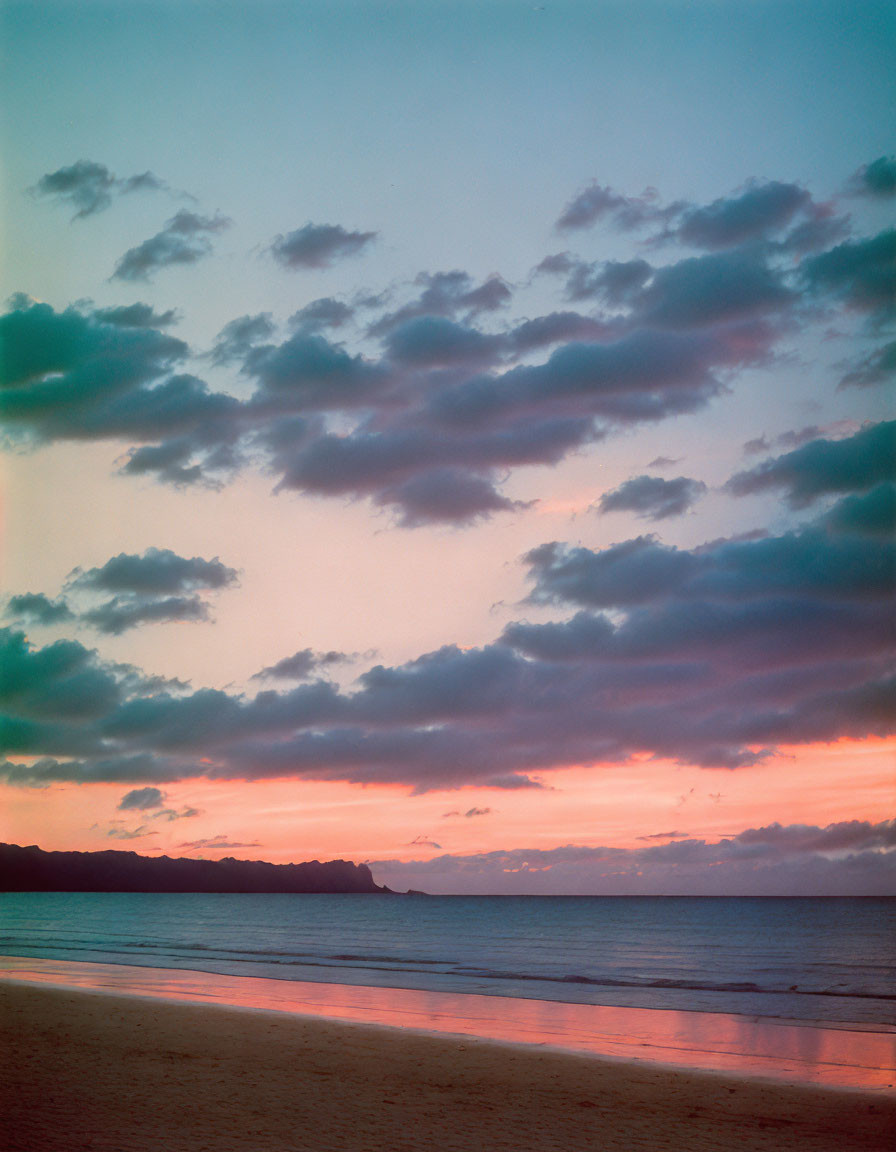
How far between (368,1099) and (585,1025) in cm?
1204

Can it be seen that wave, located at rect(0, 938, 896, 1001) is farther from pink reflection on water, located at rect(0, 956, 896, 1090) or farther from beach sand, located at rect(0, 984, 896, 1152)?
beach sand, located at rect(0, 984, 896, 1152)

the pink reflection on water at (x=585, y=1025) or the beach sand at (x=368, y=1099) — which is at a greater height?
the beach sand at (x=368, y=1099)

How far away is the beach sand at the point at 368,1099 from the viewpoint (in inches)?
446

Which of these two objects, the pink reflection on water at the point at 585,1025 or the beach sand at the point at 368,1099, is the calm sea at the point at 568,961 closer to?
the pink reflection on water at the point at 585,1025

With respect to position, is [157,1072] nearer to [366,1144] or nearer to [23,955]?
[366,1144]

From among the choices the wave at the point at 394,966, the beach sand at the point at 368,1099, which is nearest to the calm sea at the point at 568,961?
the wave at the point at 394,966

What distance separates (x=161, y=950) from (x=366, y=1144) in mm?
44970

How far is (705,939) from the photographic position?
72.6 meters

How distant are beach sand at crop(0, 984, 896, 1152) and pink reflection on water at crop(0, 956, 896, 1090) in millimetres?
2047

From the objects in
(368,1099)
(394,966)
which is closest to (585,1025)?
(368,1099)

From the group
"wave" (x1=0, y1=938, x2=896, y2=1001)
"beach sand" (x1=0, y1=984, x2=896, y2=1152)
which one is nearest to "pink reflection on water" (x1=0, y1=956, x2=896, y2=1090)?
"beach sand" (x1=0, y1=984, x2=896, y2=1152)

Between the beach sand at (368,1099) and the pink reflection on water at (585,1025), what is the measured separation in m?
2.05

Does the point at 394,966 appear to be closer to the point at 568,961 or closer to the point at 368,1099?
the point at 568,961

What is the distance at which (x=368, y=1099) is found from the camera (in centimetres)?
1358
